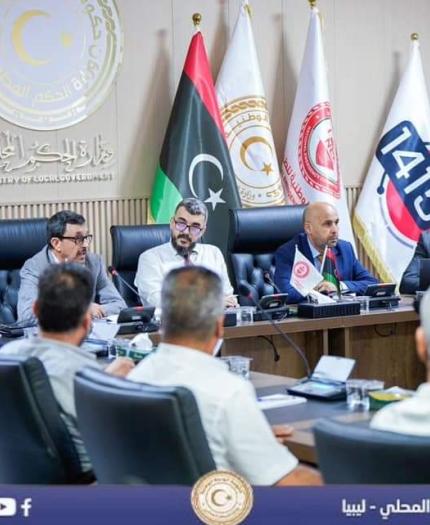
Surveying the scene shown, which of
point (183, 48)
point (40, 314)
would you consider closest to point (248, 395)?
point (40, 314)

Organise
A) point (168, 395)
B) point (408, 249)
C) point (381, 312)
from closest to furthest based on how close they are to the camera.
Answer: point (168, 395)
point (381, 312)
point (408, 249)

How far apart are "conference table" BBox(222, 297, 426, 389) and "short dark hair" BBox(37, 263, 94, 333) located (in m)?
1.98

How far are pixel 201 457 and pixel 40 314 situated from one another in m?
0.74

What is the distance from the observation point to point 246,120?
712 cm

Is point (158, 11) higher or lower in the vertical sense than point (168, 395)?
higher

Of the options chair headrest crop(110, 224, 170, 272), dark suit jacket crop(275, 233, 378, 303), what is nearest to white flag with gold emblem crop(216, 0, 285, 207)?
dark suit jacket crop(275, 233, 378, 303)

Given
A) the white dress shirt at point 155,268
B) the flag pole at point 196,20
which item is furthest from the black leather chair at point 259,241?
the flag pole at point 196,20

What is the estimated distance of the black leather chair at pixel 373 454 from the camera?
2.04 meters

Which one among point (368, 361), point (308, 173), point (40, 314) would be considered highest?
point (308, 173)

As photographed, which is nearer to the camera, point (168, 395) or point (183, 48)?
point (168, 395)

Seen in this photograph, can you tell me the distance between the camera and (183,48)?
23.3 ft

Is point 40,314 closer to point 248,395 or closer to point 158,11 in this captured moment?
point 248,395

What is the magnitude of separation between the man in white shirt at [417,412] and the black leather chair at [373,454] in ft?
0.34

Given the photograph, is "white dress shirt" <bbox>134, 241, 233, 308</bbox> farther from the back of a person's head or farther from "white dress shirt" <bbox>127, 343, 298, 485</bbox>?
"white dress shirt" <bbox>127, 343, 298, 485</bbox>
